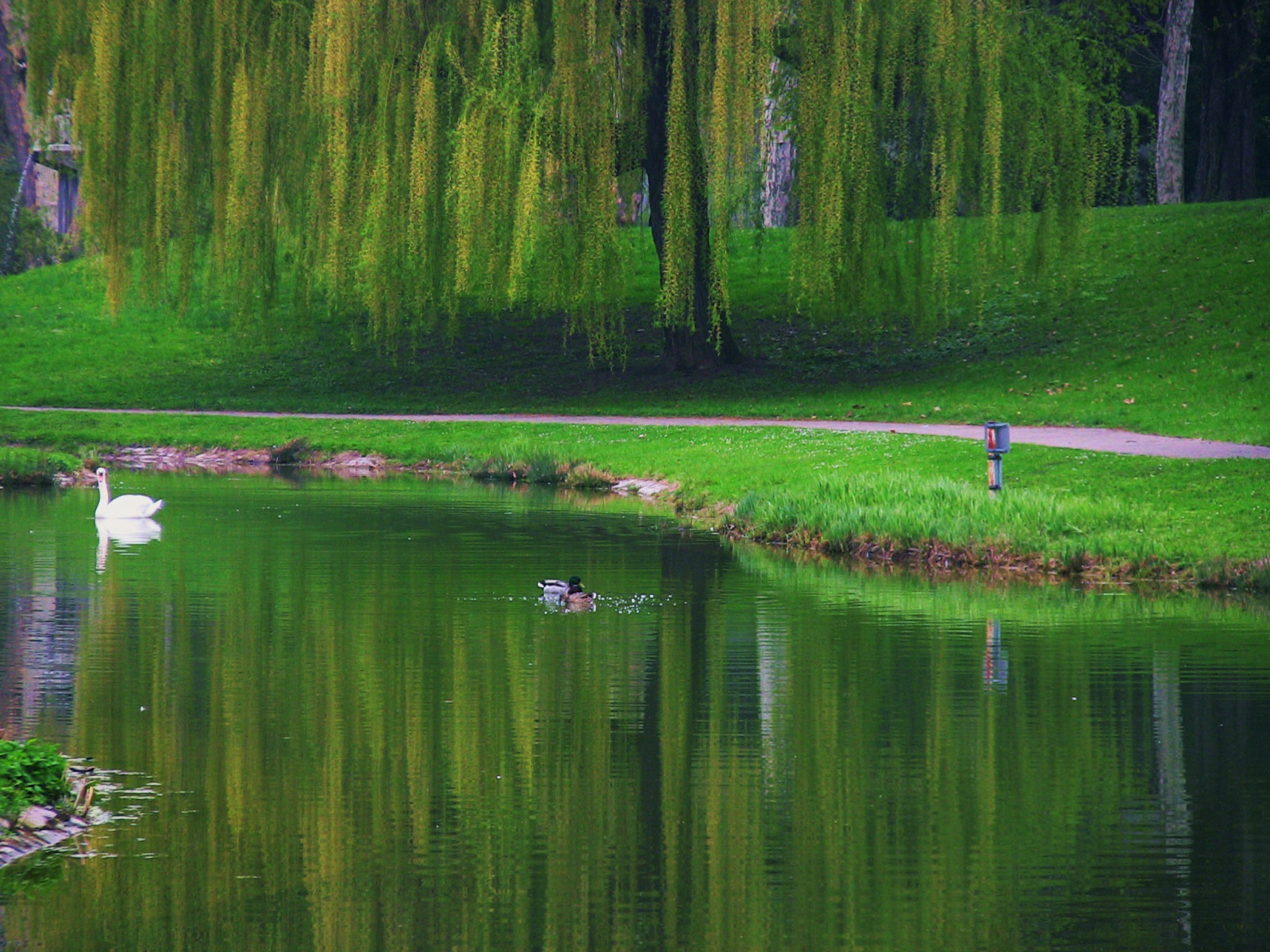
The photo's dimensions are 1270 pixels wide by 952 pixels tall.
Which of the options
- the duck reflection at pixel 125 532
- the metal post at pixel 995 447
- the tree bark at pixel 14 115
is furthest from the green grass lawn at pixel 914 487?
the tree bark at pixel 14 115

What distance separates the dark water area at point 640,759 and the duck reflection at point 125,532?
265 cm

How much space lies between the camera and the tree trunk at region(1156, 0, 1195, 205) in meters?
44.1

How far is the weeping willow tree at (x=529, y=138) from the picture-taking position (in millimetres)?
28469

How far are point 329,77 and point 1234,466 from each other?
14.0 meters

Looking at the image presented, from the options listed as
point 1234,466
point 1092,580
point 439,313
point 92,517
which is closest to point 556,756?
point 1092,580

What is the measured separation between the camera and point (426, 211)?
29.0 metres

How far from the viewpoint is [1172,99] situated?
147 ft

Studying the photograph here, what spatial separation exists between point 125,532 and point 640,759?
14218mm

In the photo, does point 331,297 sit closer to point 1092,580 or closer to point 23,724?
point 1092,580

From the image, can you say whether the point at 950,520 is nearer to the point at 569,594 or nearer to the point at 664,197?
the point at 569,594

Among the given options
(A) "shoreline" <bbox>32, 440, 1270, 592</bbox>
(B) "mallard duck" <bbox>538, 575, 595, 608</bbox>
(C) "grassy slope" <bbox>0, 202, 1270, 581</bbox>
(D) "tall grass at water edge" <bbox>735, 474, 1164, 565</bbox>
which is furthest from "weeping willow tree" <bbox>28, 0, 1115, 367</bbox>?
(B) "mallard duck" <bbox>538, 575, 595, 608</bbox>

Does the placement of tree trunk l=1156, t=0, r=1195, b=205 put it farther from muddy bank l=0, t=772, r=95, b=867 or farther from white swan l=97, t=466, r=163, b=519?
muddy bank l=0, t=772, r=95, b=867

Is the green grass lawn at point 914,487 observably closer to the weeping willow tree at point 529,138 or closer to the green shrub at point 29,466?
the weeping willow tree at point 529,138

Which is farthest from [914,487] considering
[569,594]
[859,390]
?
[859,390]
